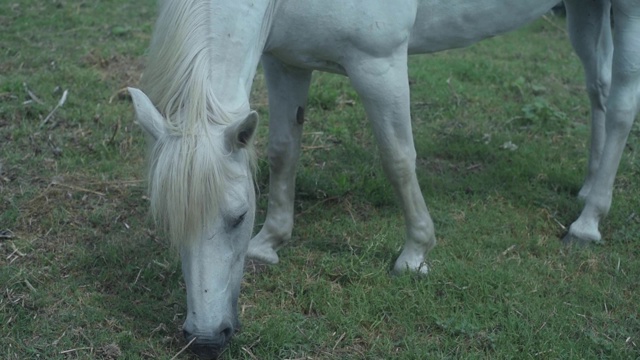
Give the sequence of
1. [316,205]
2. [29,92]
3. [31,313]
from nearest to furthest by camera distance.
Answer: [31,313] → [316,205] → [29,92]

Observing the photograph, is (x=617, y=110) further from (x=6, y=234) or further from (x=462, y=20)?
(x=6, y=234)

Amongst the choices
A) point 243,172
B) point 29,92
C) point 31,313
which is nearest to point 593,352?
point 243,172

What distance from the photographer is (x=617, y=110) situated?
4.48 metres

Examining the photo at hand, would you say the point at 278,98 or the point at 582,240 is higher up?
the point at 278,98

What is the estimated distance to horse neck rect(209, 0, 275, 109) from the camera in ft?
10.5

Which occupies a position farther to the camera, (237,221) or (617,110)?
(617,110)

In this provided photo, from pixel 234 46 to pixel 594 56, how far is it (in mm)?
2573

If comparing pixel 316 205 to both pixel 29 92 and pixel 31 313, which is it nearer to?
pixel 31 313

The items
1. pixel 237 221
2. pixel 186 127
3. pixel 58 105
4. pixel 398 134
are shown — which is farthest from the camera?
pixel 58 105

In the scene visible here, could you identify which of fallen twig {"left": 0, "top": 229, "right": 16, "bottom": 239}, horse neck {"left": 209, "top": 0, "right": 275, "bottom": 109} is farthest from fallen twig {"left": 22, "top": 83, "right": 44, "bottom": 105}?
horse neck {"left": 209, "top": 0, "right": 275, "bottom": 109}

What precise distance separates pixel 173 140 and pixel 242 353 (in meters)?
0.92

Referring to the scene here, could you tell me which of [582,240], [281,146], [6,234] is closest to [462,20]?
[281,146]

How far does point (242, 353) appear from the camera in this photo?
3359mm

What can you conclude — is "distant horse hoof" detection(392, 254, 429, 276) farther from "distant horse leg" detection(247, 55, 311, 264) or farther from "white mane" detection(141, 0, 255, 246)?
"white mane" detection(141, 0, 255, 246)
